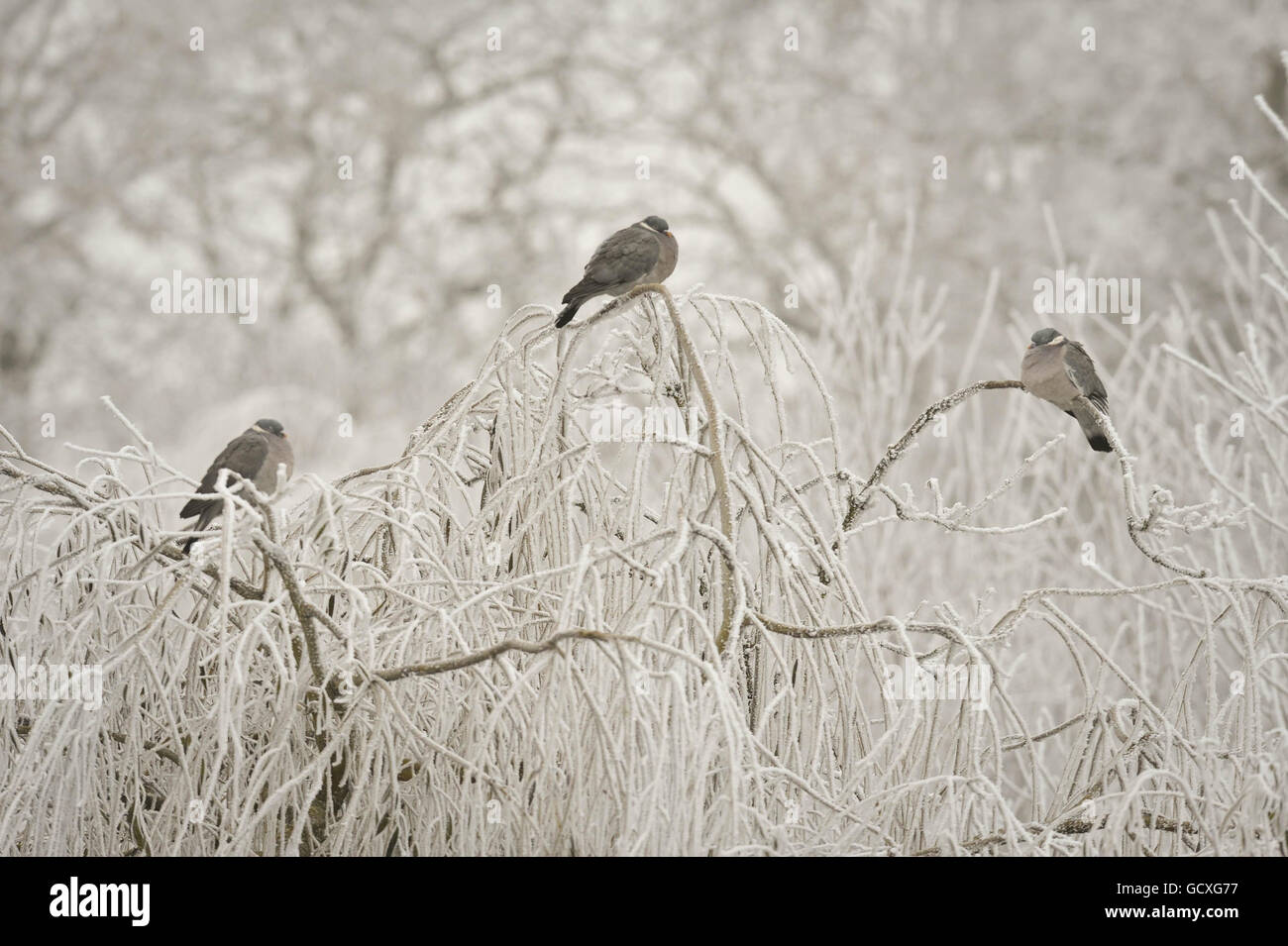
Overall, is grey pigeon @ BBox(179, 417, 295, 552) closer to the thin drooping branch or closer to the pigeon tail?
the pigeon tail

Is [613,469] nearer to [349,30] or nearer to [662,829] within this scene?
[662,829]

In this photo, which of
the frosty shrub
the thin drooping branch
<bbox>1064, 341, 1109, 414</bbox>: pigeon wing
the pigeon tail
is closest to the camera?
the frosty shrub

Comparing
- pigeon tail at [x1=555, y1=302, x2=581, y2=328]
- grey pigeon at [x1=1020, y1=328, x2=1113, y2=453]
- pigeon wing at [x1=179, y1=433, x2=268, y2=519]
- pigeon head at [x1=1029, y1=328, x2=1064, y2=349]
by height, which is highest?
pigeon head at [x1=1029, y1=328, x2=1064, y2=349]

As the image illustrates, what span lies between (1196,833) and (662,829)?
1.10m

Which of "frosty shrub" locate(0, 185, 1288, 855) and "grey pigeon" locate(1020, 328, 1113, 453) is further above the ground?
"grey pigeon" locate(1020, 328, 1113, 453)

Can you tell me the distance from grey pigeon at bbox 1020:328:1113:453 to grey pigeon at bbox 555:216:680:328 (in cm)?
88

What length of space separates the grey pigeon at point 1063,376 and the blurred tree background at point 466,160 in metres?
8.19

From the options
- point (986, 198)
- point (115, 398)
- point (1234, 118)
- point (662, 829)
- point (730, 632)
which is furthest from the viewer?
point (115, 398)

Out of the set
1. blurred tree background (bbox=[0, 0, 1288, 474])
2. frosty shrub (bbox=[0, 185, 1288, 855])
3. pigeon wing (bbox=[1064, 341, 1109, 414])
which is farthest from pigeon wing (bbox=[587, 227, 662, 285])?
blurred tree background (bbox=[0, 0, 1288, 474])

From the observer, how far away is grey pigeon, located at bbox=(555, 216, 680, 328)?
9.75ft

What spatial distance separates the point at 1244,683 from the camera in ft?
7.76

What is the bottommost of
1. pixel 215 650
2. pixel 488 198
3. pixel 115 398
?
pixel 215 650

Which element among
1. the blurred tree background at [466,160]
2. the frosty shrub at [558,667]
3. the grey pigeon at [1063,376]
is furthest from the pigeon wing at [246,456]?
the blurred tree background at [466,160]
